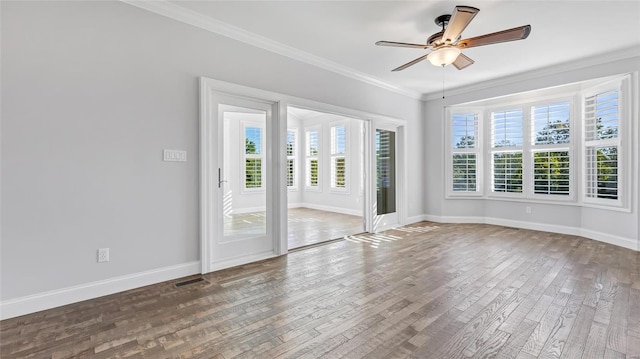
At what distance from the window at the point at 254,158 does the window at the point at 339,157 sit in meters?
4.17

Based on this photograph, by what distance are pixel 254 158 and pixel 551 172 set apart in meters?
5.45

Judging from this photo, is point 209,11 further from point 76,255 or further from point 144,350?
point 144,350

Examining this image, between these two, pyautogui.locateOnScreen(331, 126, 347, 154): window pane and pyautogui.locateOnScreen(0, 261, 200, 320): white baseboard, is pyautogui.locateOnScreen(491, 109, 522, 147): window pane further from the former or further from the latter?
pyautogui.locateOnScreen(0, 261, 200, 320): white baseboard

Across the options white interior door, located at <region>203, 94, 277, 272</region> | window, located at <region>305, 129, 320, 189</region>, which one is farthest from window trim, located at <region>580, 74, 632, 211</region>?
window, located at <region>305, 129, 320, 189</region>

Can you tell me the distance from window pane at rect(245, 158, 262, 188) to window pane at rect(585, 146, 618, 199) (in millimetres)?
5438

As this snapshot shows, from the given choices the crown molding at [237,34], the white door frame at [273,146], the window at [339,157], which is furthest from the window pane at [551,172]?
the window at [339,157]

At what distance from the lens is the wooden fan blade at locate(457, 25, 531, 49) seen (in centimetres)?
261

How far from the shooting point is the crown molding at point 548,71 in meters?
4.38

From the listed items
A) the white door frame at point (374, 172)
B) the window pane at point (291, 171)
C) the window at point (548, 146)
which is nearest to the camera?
the window at point (548, 146)

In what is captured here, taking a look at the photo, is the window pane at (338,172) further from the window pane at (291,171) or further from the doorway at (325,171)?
the window pane at (291,171)

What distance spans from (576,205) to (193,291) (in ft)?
20.7

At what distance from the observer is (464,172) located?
6.51m

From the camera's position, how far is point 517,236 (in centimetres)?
518

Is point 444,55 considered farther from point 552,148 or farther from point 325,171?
point 325,171
